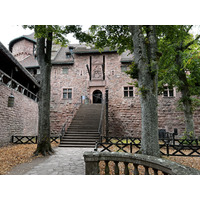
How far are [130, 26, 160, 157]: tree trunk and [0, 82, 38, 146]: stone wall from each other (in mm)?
7868

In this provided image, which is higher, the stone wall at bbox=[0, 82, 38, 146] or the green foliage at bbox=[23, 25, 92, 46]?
the green foliage at bbox=[23, 25, 92, 46]

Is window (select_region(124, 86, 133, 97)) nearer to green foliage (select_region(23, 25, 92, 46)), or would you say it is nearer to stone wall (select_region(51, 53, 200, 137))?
stone wall (select_region(51, 53, 200, 137))

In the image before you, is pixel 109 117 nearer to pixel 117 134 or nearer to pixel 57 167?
pixel 117 134

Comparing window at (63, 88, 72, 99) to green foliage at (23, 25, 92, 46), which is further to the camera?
window at (63, 88, 72, 99)

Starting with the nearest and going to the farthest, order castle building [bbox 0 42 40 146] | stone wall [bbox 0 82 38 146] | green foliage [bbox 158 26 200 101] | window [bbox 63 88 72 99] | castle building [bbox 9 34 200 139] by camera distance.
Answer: green foliage [bbox 158 26 200 101] < castle building [bbox 0 42 40 146] < stone wall [bbox 0 82 38 146] < castle building [bbox 9 34 200 139] < window [bbox 63 88 72 99]

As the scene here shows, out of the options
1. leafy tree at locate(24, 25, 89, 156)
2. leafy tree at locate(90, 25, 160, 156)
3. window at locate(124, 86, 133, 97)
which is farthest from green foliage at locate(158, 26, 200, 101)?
window at locate(124, 86, 133, 97)

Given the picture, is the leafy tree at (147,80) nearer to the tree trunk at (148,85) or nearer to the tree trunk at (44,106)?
the tree trunk at (148,85)

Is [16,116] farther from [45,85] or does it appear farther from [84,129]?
[45,85]

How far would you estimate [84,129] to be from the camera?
10.8 meters

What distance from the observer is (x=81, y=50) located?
57.0ft

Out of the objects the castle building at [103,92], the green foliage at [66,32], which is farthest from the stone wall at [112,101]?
the green foliage at [66,32]

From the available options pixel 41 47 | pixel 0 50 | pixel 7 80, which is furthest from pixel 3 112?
pixel 41 47

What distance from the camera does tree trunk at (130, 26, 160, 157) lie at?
14.2 feet

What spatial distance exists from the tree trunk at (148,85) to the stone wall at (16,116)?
7868 millimetres
